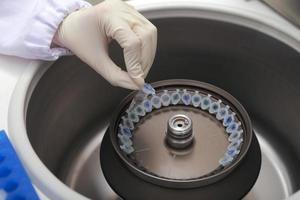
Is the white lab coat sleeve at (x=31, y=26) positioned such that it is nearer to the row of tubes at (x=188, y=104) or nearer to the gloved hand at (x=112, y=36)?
the gloved hand at (x=112, y=36)

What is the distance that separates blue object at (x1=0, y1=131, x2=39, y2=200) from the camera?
0.56 m

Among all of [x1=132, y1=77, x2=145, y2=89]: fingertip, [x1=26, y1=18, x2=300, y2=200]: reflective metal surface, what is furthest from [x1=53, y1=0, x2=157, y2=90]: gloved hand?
[x1=26, y1=18, x2=300, y2=200]: reflective metal surface

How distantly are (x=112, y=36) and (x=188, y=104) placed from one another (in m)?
0.27

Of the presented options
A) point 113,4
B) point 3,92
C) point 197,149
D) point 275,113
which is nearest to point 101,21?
point 113,4

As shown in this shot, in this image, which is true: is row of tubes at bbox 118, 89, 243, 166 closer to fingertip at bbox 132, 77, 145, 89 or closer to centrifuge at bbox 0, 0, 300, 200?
centrifuge at bbox 0, 0, 300, 200

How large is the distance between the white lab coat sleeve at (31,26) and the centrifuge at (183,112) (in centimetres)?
3

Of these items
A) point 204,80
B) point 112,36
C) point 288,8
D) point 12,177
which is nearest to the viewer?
point 12,177

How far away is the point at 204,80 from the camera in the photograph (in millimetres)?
999

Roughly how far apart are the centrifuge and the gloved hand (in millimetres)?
91

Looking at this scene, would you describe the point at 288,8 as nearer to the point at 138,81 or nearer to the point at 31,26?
the point at 138,81

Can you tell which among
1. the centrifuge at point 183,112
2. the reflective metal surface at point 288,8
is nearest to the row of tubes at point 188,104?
the centrifuge at point 183,112

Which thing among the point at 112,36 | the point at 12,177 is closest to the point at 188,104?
the point at 112,36

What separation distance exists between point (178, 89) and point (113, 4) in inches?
10.3

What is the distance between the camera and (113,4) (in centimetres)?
72
